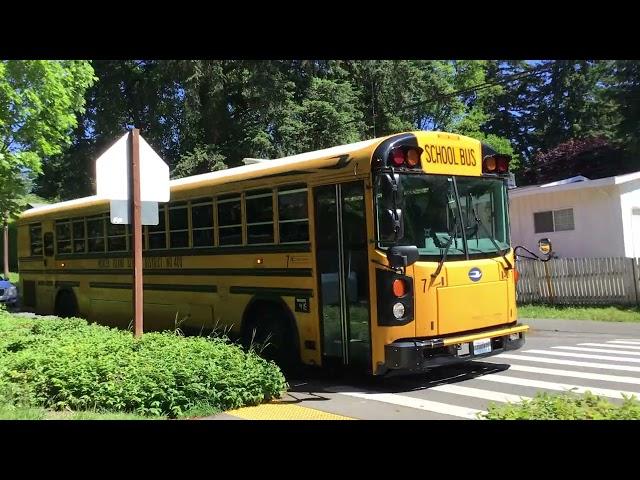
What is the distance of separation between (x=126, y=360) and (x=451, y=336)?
12.2 feet

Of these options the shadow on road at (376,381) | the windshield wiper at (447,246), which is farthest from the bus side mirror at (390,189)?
the shadow on road at (376,381)

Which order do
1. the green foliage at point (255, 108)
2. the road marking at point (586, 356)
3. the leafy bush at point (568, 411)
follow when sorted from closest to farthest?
1. the leafy bush at point (568, 411)
2. the road marking at point (586, 356)
3. the green foliage at point (255, 108)

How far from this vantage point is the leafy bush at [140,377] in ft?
20.4

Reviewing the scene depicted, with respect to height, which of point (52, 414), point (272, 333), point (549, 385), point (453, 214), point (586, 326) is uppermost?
point (453, 214)

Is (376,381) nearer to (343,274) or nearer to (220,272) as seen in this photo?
(343,274)

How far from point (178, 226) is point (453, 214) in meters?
4.94

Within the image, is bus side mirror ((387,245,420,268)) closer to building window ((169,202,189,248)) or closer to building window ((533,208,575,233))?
building window ((169,202,189,248))

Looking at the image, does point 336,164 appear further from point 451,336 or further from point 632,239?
point 632,239

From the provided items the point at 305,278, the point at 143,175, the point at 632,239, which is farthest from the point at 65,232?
the point at 632,239

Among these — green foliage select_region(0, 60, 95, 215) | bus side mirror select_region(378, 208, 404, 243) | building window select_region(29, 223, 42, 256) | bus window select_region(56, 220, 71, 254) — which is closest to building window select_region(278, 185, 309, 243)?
bus side mirror select_region(378, 208, 404, 243)

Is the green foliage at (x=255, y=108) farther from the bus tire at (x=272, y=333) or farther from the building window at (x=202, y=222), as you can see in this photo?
the bus tire at (x=272, y=333)

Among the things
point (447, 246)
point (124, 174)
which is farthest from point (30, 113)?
point (447, 246)

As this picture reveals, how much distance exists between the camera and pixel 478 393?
7348 mm

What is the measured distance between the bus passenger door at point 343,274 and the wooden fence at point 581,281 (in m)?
10.6
